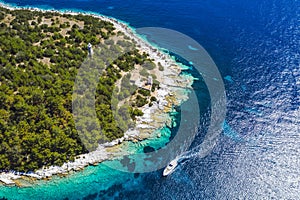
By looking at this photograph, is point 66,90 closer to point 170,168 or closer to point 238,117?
point 170,168

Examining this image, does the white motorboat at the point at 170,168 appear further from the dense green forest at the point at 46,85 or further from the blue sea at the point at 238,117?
the dense green forest at the point at 46,85

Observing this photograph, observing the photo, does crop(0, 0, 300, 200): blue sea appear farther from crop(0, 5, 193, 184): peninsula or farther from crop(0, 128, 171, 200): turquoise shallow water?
crop(0, 5, 193, 184): peninsula

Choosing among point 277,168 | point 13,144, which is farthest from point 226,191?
point 13,144

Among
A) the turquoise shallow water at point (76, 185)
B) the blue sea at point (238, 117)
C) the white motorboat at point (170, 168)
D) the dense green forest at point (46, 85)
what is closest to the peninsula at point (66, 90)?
the dense green forest at point (46, 85)

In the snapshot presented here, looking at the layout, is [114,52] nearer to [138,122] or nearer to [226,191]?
[138,122]

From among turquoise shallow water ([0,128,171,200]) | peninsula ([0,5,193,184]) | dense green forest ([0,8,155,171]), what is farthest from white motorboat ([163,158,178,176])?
dense green forest ([0,8,155,171])

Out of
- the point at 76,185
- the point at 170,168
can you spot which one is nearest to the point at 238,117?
the point at 170,168
